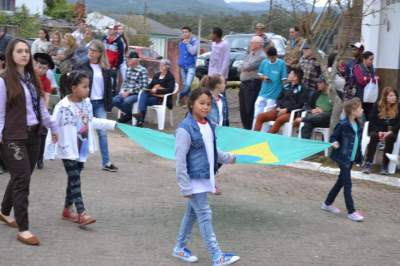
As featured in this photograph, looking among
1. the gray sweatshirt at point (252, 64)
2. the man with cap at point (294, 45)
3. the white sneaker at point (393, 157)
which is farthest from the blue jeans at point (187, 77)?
the white sneaker at point (393, 157)

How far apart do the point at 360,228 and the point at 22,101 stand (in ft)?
13.3

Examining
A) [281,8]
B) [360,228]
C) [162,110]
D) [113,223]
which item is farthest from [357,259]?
[162,110]

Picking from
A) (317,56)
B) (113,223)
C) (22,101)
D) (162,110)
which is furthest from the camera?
(162,110)

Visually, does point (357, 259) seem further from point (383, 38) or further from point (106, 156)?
point (383, 38)

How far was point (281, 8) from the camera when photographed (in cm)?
1223

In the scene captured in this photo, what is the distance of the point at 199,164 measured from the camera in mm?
6094

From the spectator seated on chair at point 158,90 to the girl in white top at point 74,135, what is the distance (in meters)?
7.38

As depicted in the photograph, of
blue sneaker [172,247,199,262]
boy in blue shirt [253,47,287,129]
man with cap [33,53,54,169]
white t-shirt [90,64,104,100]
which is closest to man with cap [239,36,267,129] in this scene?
boy in blue shirt [253,47,287,129]

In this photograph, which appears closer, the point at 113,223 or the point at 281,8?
the point at 113,223

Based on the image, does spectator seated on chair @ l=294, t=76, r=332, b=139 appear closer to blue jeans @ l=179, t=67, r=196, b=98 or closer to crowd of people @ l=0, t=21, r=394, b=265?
crowd of people @ l=0, t=21, r=394, b=265

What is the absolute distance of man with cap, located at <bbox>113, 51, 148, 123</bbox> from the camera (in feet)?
49.2

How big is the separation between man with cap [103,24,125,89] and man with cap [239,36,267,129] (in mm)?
3839

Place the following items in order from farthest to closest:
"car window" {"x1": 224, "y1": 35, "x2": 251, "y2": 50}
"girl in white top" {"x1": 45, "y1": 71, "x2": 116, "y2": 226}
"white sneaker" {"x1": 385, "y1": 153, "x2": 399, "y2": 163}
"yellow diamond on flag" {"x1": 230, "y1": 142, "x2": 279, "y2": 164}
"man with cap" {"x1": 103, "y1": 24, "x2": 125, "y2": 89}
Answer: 1. "car window" {"x1": 224, "y1": 35, "x2": 251, "y2": 50}
2. "man with cap" {"x1": 103, "y1": 24, "x2": 125, "y2": 89}
3. "white sneaker" {"x1": 385, "y1": 153, "x2": 399, "y2": 163}
4. "yellow diamond on flag" {"x1": 230, "y1": 142, "x2": 279, "y2": 164}
5. "girl in white top" {"x1": 45, "y1": 71, "x2": 116, "y2": 226}

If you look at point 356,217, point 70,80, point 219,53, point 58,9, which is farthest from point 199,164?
point 58,9
